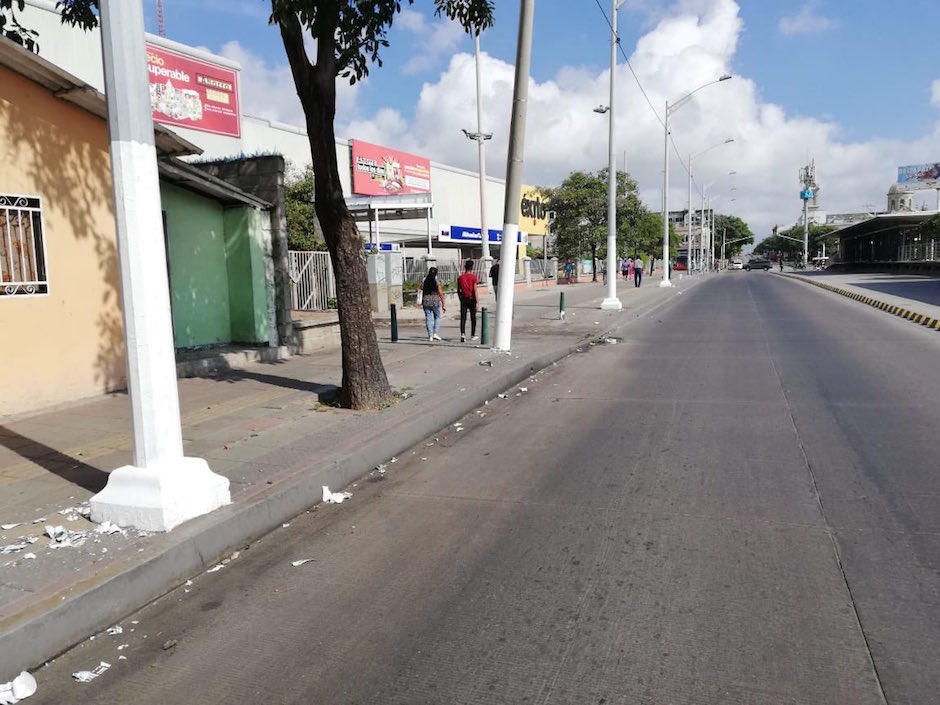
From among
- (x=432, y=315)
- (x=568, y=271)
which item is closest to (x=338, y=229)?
(x=432, y=315)

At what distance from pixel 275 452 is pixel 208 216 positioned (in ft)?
22.7

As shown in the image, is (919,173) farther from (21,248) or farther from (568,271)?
(21,248)

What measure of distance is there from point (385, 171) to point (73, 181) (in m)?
34.0

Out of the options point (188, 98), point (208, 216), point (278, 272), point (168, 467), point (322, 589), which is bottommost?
point (322, 589)

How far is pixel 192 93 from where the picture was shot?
28125mm

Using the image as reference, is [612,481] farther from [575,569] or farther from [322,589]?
[322,589]

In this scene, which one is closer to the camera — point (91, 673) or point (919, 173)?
point (91, 673)

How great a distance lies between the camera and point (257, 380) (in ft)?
34.4

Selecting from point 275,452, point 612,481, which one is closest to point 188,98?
point 275,452

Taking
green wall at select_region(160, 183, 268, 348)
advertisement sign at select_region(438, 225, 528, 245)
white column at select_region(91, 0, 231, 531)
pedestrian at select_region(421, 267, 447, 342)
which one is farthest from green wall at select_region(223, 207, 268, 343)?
advertisement sign at select_region(438, 225, 528, 245)

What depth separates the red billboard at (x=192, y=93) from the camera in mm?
26891

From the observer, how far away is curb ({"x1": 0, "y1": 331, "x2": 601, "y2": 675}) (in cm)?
350

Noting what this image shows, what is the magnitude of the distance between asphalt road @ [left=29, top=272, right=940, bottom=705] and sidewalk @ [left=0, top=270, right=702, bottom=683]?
0.18 metres

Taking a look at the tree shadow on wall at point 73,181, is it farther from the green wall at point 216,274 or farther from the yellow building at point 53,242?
the green wall at point 216,274
